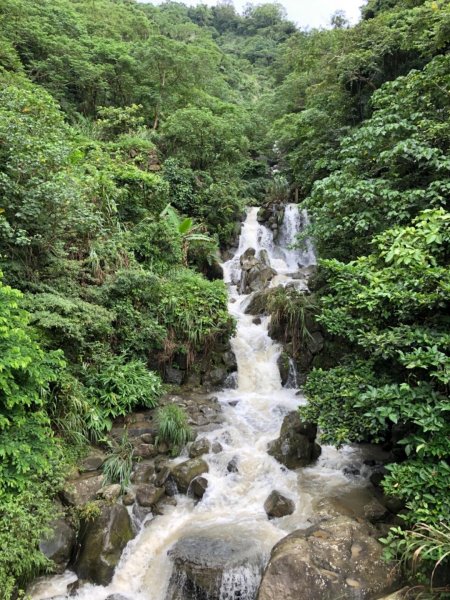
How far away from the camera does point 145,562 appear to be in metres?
5.58

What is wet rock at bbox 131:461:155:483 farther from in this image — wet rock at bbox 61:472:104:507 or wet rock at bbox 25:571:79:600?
wet rock at bbox 25:571:79:600

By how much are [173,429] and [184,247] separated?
22.9 feet

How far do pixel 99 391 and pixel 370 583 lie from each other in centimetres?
555

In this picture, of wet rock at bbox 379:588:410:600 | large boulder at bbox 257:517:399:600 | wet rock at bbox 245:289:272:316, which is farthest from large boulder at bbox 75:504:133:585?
wet rock at bbox 245:289:272:316

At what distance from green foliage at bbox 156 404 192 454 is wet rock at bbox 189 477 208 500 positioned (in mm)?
876

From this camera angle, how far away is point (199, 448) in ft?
24.9

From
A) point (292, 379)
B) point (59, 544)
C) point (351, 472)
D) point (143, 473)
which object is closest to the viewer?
point (59, 544)

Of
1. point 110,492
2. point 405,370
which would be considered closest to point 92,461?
point 110,492

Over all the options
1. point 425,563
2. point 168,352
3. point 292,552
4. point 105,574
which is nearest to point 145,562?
point 105,574

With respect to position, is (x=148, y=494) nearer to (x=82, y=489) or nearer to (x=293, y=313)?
(x=82, y=489)

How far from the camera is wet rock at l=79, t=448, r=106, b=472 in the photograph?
6609mm

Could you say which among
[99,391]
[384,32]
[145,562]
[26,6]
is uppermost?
[26,6]

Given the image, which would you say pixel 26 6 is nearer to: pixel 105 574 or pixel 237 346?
pixel 237 346

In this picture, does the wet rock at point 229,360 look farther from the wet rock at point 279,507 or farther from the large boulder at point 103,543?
the large boulder at point 103,543
